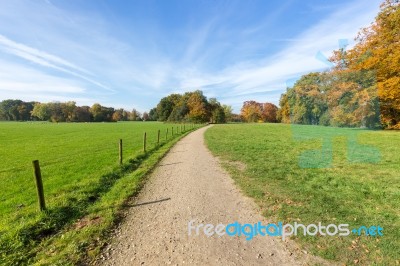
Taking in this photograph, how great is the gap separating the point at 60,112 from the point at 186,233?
5422 inches

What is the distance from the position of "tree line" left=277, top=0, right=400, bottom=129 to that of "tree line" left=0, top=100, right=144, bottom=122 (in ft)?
406

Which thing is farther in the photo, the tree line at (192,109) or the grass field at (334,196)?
the tree line at (192,109)

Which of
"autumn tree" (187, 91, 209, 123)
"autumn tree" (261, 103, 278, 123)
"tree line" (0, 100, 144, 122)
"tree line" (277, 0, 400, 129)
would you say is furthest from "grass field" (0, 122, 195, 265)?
"tree line" (0, 100, 144, 122)

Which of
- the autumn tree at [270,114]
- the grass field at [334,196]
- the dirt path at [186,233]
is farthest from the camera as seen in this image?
the autumn tree at [270,114]

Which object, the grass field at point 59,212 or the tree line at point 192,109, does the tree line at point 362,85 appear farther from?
the tree line at point 192,109

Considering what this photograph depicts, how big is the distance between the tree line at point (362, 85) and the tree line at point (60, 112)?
123687mm

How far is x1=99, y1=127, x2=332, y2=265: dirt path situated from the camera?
3.43 metres

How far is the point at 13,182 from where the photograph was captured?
804cm

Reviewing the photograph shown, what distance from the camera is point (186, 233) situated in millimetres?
4230

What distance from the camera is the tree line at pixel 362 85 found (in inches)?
708

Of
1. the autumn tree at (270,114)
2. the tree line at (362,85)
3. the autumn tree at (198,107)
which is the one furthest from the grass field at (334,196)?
the autumn tree at (270,114)

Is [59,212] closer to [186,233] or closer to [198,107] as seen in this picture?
[186,233]

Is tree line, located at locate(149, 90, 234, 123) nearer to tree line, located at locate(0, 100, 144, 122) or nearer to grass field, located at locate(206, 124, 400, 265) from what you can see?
tree line, located at locate(0, 100, 144, 122)

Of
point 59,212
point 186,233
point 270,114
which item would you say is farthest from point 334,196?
point 270,114
